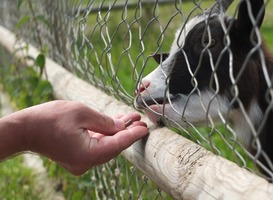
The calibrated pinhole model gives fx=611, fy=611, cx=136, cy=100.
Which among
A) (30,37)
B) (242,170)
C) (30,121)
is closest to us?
(242,170)

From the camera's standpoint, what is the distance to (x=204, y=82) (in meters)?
2.29

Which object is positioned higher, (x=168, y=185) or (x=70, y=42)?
(x=168, y=185)

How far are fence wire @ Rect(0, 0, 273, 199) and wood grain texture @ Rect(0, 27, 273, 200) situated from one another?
0.14ft

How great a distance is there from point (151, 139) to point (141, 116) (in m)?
0.31

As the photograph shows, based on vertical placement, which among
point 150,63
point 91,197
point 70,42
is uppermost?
point 70,42

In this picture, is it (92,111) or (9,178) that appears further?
(9,178)

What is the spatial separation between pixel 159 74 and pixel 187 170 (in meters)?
0.63

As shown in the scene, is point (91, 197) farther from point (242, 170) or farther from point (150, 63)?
point (150, 63)

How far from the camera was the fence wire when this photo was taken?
62.6 inches

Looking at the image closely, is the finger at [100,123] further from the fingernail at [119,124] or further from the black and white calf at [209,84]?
the black and white calf at [209,84]

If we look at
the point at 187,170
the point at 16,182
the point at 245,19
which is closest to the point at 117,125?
the point at 187,170

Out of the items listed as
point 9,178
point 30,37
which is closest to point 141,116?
point 9,178

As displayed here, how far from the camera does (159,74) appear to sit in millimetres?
2277

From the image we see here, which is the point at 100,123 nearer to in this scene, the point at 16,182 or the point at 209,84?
the point at 209,84
